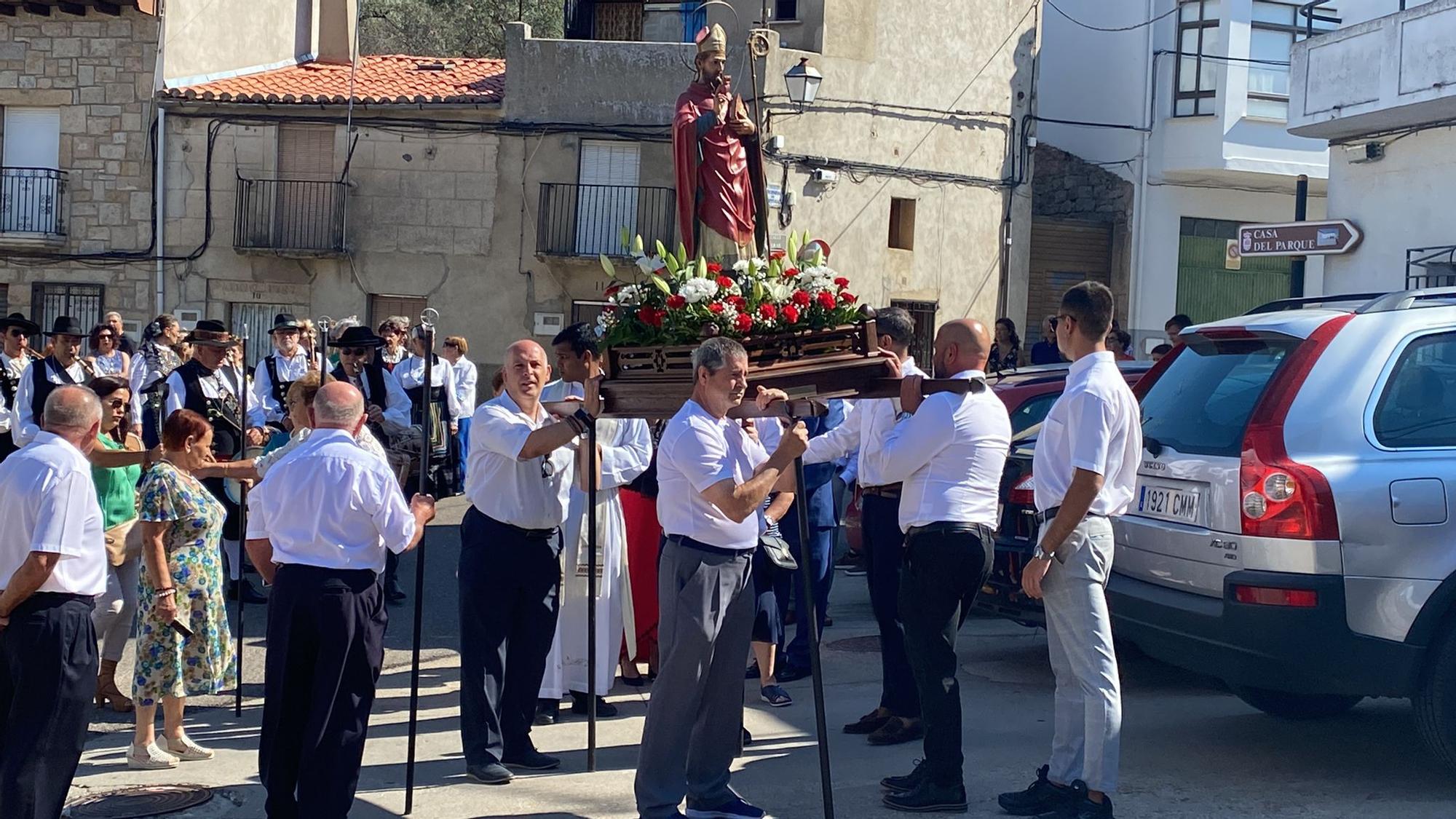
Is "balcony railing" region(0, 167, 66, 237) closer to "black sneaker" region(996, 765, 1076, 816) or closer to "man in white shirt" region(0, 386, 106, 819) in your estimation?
"man in white shirt" region(0, 386, 106, 819)

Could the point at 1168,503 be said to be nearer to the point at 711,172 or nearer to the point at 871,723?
the point at 871,723

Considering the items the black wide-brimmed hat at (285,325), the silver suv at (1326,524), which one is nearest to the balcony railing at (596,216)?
the black wide-brimmed hat at (285,325)

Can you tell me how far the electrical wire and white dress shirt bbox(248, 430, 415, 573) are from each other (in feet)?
73.8

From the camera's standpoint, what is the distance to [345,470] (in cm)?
522

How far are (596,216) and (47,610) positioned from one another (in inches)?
784

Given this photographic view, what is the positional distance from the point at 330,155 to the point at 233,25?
3.31m

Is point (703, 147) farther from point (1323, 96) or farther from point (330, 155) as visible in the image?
point (330, 155)

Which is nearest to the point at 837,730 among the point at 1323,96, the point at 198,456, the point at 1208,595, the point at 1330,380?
the point at 1208,595

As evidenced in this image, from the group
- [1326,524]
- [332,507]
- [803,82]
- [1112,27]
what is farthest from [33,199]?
[1326,524]

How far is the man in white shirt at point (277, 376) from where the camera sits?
433 inches

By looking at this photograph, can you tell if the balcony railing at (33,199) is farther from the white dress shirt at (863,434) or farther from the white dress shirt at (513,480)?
the white dress shirt at (513,480)

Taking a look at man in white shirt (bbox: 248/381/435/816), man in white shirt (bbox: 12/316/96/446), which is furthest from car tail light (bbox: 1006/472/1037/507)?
man in white shirt (bbox: 12/316/96/446)

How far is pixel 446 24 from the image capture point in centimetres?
3475

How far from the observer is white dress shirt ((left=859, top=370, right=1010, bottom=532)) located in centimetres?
582
